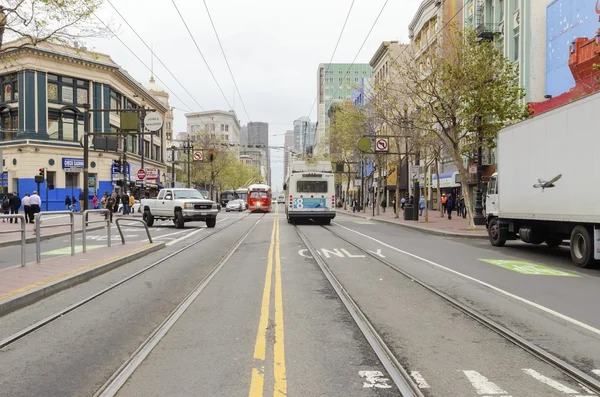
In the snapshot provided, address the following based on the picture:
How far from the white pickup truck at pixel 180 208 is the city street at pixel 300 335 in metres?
13.7

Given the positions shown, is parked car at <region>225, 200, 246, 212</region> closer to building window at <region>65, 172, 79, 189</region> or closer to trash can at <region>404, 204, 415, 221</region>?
building window at <region>65, 172, 79, 189</region>

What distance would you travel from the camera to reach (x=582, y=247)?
12.5 metres

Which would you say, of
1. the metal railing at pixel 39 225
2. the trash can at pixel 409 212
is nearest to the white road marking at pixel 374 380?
the metal railing at pixel 39 225

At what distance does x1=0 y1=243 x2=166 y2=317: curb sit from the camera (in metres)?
7.16

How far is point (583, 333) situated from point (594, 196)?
6.34 meters

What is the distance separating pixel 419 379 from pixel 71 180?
4697 cm

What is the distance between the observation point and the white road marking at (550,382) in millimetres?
4267

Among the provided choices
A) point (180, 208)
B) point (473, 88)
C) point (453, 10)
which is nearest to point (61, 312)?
point (180, 208)

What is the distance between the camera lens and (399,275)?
1062 centimetres

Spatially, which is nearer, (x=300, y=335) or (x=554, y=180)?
(x=300, y=335)

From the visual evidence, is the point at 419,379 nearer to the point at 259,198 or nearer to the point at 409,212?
the point at 409,212

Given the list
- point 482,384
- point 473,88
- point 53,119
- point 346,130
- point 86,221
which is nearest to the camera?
point 482,384

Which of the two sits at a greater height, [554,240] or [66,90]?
[66,90]

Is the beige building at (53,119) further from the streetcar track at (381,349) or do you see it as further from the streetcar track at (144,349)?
the streetcar track at (381,349)
